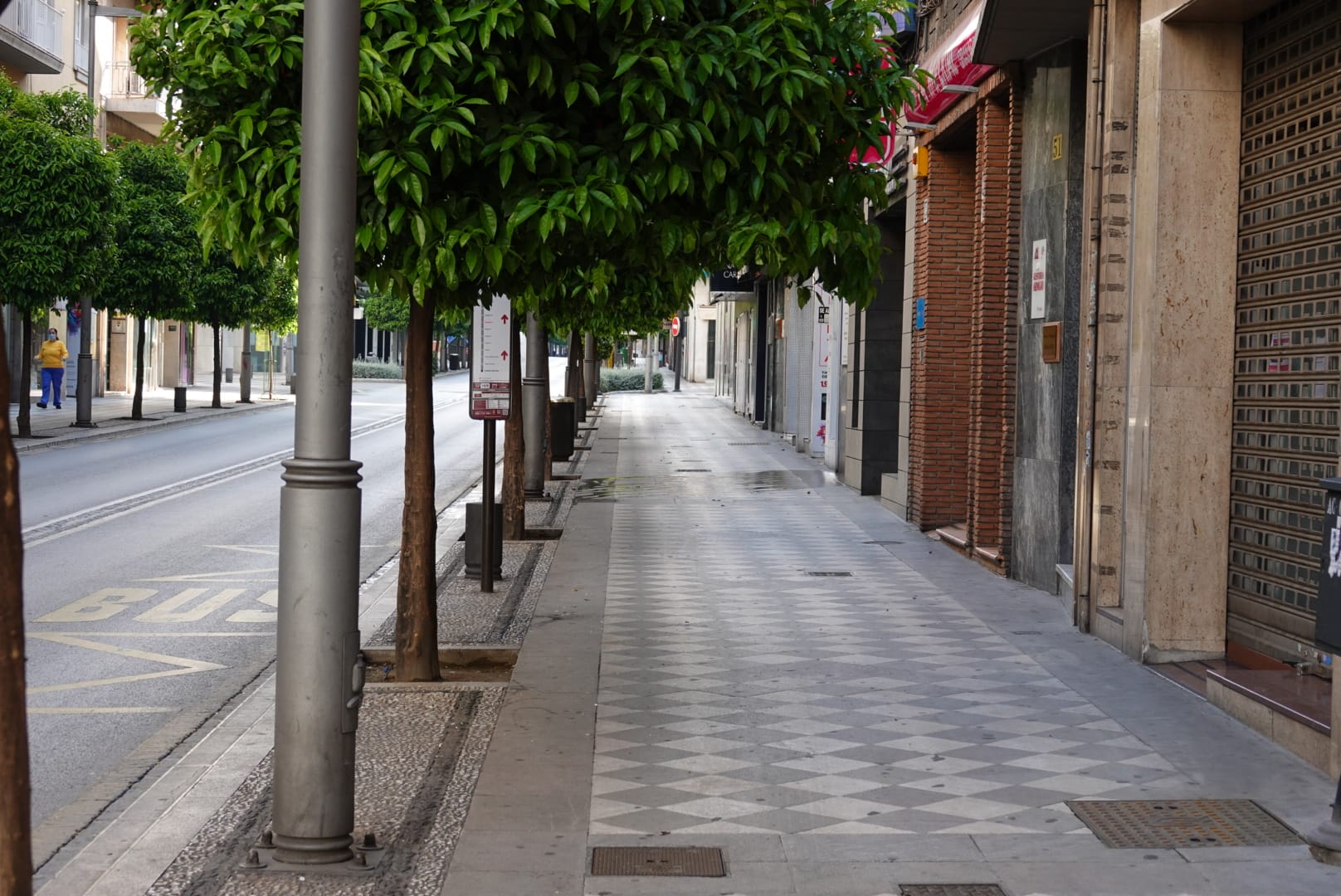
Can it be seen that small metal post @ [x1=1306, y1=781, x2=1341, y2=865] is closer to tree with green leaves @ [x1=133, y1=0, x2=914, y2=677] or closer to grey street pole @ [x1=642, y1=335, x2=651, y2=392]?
tree with green leaves @ [x1=133, y1=0, x2=914, y2=677]

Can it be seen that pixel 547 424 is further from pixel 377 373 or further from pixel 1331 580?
pixel 377 373

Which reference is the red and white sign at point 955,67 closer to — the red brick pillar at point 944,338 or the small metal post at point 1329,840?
the red brick pillar at point 944,338

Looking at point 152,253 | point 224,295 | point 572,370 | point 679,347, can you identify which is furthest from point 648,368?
point 572,370

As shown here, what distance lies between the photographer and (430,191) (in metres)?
7.51

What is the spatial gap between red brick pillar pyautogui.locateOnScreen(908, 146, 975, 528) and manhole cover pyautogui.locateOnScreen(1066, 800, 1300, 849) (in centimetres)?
1051

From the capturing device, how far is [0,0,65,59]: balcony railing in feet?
119

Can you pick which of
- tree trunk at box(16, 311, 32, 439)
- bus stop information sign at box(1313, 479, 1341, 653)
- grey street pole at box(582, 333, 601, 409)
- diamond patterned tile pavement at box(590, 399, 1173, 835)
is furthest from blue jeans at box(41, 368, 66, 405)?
bus stop information sign at box(1313, 479, 1341, 653)

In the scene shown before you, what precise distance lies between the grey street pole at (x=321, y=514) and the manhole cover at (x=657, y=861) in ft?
2.89

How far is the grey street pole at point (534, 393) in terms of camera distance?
59.7 feet

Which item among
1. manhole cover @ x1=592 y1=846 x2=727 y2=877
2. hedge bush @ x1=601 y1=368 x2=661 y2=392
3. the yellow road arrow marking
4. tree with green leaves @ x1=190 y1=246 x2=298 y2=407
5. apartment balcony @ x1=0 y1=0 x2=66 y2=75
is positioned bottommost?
the yellow road arrow marking

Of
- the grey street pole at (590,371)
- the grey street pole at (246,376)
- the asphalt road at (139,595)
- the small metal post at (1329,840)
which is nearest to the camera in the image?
the small metal post at (1329,840)

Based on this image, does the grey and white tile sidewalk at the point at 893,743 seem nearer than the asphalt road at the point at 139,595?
Yes

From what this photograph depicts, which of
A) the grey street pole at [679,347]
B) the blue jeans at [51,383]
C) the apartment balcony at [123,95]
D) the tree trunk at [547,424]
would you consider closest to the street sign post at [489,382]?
the tree trunk at [547,424]

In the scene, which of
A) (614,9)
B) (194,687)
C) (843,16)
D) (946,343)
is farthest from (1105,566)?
(946,343)
